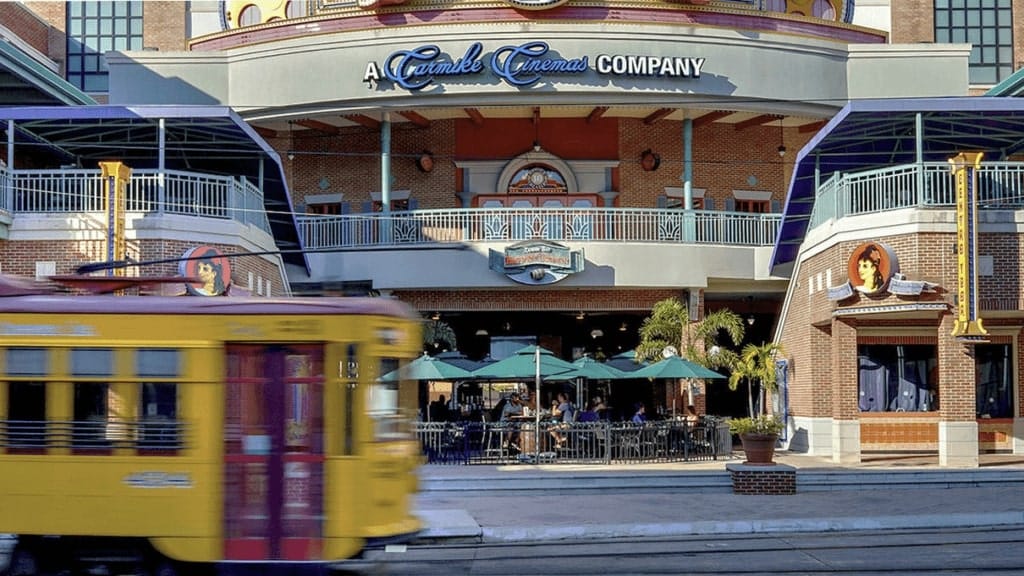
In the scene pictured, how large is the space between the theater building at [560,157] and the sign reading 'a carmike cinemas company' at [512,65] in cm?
6

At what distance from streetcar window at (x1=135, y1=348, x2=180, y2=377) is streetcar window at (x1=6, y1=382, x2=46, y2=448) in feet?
3.06

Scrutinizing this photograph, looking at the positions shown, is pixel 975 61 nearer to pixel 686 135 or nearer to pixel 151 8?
pixel 686 135

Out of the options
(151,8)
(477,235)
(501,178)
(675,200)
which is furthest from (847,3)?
(151,8)

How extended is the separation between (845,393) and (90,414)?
59.0ft

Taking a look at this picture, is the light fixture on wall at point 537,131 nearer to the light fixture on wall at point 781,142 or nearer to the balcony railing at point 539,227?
the balcony railing at point 539,227

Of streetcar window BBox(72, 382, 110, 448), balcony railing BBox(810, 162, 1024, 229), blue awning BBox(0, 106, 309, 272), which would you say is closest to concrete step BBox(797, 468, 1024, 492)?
balcony railing BBox(810, 162, 1024, 229)

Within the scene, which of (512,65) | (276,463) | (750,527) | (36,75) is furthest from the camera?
(512,65)

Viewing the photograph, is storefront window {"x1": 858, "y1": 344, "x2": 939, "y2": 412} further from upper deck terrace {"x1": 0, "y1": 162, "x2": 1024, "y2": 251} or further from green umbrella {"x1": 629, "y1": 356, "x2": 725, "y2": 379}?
green umbrella {"x1": 629, "y1": 356, "x2": 725, "y2": 379}

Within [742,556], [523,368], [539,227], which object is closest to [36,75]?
[539,227]

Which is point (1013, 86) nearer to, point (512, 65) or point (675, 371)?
point (512, 65)

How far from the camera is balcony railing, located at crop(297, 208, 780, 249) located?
3328 cm

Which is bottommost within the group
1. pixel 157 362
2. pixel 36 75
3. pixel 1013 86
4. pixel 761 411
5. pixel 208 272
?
pixel 761 411

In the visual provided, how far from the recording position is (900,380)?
29.9 meters

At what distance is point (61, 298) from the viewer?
12.8m
